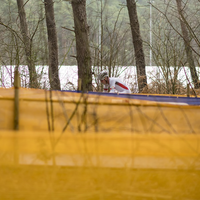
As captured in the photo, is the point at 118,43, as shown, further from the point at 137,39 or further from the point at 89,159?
the point at 89,159

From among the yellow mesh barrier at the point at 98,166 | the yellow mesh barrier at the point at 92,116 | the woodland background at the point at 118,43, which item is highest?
the woodland background at the point at 118,43

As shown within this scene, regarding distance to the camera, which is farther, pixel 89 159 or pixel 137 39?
pixel 137 39

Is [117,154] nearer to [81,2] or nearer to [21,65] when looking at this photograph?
[81,2]

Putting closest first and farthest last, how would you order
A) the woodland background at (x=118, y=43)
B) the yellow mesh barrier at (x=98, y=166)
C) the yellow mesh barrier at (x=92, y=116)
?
the yellow mesh barrier at (x=98, y=166), the yellow mesh barrier at (x=92, y=116), the woodland background at (x=118, y=43)

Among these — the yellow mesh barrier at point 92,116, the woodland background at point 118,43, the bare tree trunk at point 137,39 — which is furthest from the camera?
the bare tree trunk at point 137,39

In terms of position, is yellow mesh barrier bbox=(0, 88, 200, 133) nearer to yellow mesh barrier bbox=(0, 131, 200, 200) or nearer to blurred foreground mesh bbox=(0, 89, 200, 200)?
blurred foreground mesh bbox=(0, 89, 200, 200)

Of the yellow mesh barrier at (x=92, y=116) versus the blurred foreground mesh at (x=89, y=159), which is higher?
the yellow mesh barrier at (x=92, y=116)

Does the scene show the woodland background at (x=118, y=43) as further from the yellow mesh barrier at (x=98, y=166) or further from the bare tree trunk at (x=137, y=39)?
the yellow mesh barrier at (x=98, y=166)

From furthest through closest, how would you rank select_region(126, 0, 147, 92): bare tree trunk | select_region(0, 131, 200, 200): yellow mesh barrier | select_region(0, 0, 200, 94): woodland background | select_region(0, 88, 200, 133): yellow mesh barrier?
select_region(126, 0, 147, 92): bare tree trunk < select_region(0, 0, 200, 94): woodland background < select_region(0, 88, 200, 133): yellow mesh barrier < select_region(0, 131, 200, 200): yellow mesh barrier

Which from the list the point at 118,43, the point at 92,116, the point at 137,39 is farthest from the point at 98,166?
the point at 137,39

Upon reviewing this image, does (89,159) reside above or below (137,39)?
below

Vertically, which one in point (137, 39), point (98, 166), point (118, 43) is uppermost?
point (137, 39)

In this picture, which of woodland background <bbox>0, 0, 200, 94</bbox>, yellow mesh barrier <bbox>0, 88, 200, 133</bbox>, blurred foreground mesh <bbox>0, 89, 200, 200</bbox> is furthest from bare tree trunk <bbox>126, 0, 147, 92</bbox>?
blurred foreground mesh <bbox>0, 89, 200, 200</bbox>

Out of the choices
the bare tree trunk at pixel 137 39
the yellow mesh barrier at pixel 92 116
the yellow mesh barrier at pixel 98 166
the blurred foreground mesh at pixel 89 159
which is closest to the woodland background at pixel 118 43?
the bare tree trunk at pixel 137 39
